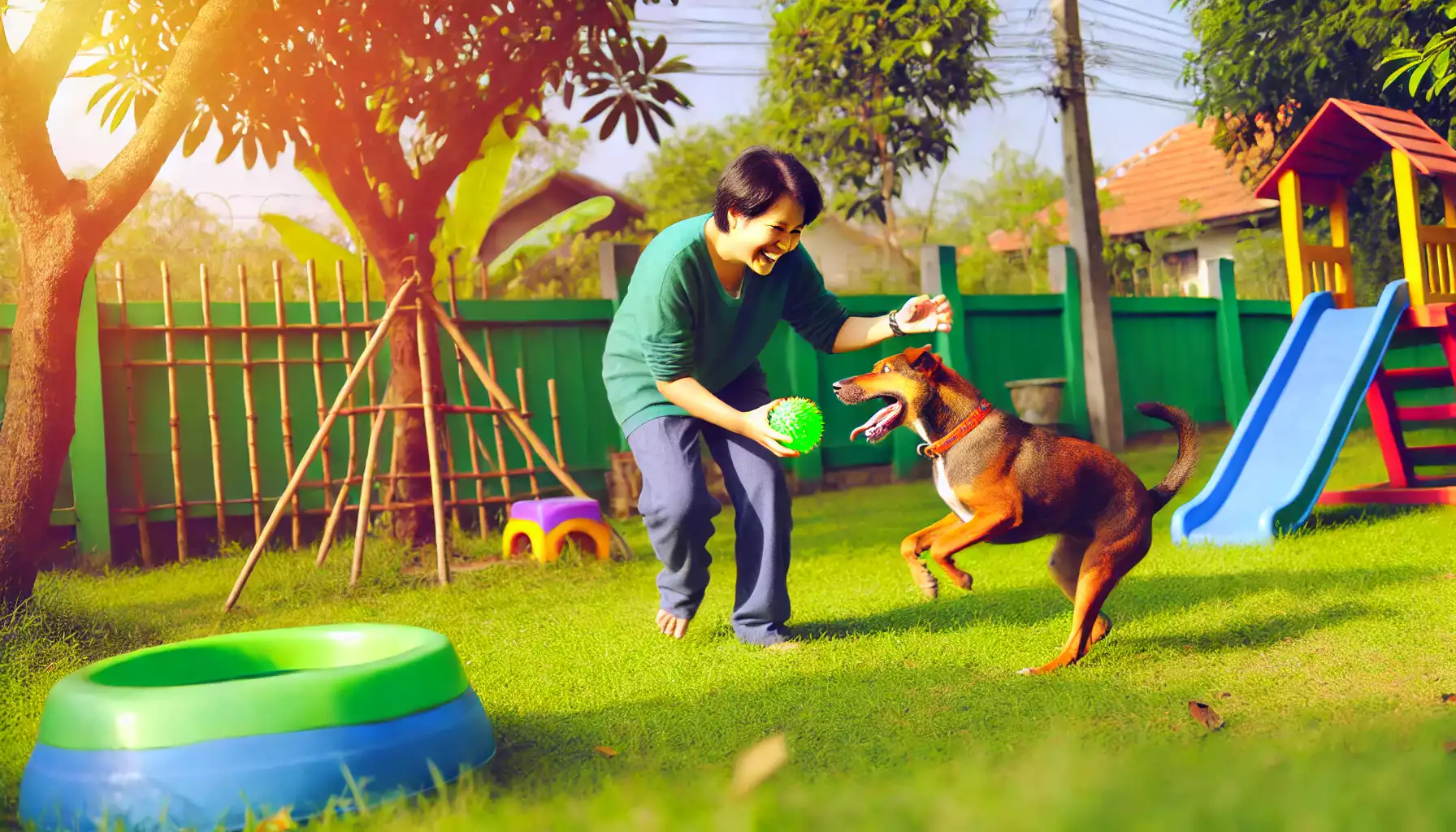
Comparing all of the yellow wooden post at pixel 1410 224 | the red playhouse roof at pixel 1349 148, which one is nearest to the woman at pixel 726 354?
the yellow wooden post at pixel 1410 224

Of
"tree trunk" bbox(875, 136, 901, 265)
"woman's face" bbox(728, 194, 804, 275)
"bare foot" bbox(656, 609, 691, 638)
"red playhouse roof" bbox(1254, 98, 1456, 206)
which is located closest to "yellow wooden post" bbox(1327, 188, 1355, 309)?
"red playhouse roof" bbox(1254, 98, 1456, 206)

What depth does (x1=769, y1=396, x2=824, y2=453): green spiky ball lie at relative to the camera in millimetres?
3309

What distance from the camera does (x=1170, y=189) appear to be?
81.0ft

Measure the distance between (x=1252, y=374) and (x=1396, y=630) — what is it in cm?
1035

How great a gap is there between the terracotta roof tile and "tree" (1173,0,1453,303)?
909 centimetres

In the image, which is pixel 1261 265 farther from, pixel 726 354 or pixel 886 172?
pixel 726 354

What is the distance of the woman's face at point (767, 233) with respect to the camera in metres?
3.47

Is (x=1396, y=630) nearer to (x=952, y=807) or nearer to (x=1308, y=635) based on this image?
(x=1308, y=635)

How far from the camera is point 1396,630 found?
3.69m

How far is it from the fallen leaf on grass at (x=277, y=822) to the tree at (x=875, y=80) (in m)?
13.2

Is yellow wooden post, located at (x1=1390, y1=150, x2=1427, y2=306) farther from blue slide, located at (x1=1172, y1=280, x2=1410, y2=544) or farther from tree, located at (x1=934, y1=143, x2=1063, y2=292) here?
tree, located at (x1=934, y1=143, x2=1063, y2=292)

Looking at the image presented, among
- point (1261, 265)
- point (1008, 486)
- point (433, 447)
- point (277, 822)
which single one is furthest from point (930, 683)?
point (1261, 265)

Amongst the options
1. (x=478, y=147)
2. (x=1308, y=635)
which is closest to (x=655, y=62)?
(x=478, y=147)

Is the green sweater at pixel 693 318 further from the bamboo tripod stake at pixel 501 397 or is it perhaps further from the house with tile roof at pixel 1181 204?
the house with tile roof at pixel 1181 204
